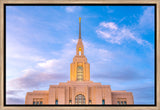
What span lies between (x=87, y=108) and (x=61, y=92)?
18.2 metres

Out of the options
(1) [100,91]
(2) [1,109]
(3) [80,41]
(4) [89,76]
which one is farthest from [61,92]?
(2) [1,109]

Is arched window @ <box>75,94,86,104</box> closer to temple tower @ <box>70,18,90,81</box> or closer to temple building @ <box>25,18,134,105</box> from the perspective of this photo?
temple building @ <box>25,18,134,105</box>

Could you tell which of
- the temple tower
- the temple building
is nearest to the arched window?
the temple building

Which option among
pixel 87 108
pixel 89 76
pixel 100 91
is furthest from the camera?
pixel 89 76

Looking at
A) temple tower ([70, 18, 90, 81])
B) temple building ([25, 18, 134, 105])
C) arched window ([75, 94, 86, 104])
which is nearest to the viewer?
temple building ([25, 18, 134, 105])

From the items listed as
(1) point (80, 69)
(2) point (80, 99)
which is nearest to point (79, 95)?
(2) point (80, 99)

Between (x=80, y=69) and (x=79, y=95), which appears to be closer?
(x=79, y=95)

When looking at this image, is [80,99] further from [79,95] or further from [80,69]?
[80,69]

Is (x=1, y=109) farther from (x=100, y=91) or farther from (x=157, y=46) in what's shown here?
(x=100, y=91)

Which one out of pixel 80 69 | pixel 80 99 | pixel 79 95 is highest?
pixel 80 69

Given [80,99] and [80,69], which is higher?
[80,69]

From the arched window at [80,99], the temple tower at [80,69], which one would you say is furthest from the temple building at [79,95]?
the temple tower at [80,69]

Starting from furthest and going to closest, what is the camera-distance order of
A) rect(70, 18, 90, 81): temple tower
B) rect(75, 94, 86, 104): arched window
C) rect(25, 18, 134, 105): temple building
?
rect(70, 18, 90, 81): temple tower, rect(75, 94, 86, 104): arched window, rect(25, 18, 134, 105): temple building

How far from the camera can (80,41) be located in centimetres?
2814
